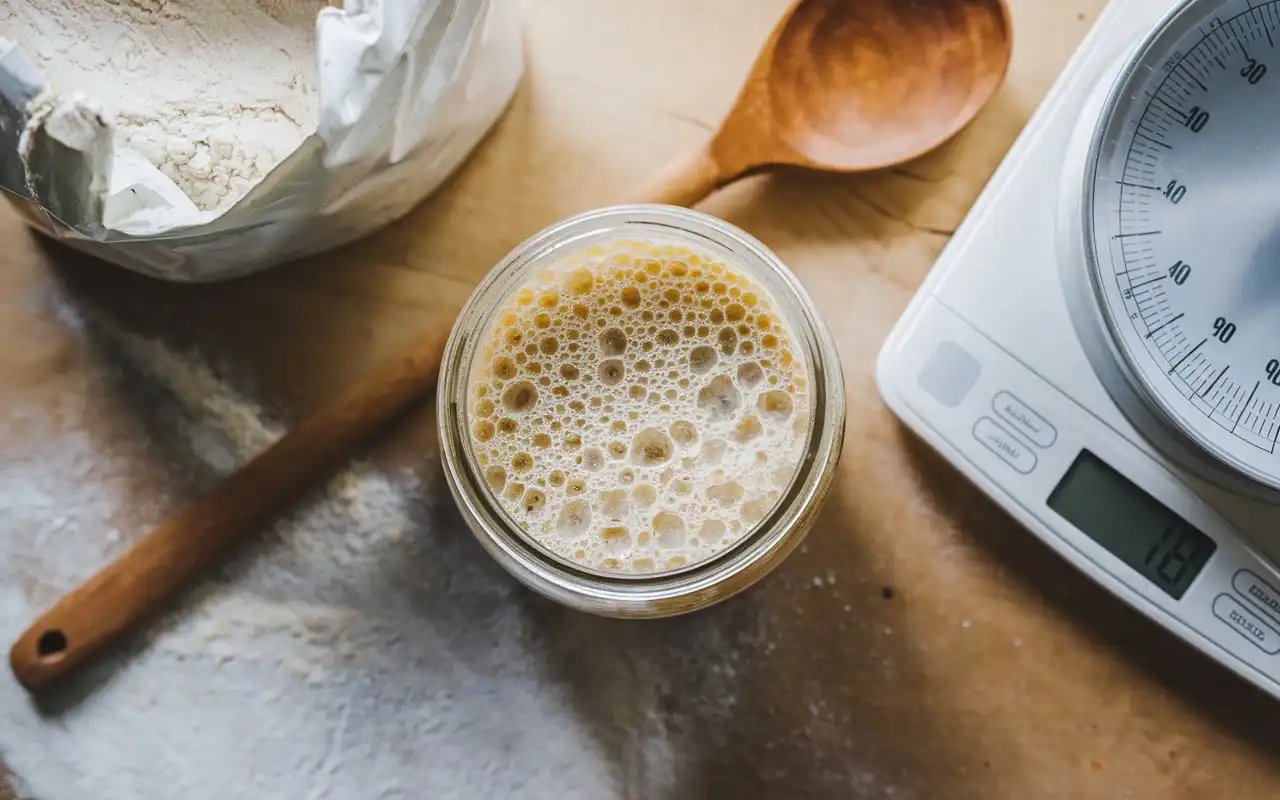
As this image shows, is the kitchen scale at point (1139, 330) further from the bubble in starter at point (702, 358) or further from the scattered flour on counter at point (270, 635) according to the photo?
the scattered flour on counter at point (270, 635)

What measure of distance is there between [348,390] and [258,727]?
0.19 meters

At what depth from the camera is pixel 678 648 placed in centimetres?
55

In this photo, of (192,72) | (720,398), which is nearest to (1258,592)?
(720,398)

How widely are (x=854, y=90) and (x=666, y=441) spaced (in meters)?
0.23

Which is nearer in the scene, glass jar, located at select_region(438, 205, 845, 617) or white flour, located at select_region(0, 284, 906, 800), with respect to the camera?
glass jar, located at select_region(438, 205, 845, 617)

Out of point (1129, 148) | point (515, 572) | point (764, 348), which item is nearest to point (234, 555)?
point (515, 572)

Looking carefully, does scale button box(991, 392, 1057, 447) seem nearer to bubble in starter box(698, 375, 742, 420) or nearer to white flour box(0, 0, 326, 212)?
bubble in starter box(698, 375, 742, 420)

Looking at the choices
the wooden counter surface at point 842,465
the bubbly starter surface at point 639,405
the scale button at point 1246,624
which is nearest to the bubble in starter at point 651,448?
the bubbly starter surface at point 639,405

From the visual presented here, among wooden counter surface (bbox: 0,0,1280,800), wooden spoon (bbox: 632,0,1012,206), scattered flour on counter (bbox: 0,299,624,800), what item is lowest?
scattered flour on counter (bbox: 0,299,624,800)

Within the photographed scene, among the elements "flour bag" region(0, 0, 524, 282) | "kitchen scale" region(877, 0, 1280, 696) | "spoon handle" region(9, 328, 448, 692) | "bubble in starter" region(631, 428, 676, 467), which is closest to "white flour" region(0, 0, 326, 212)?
"flour bag" region(0, 0, 524, 282)

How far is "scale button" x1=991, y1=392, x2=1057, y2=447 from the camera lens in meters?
0.50

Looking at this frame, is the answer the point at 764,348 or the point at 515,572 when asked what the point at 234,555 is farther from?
the point at 764,348

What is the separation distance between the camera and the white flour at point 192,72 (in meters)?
0.49

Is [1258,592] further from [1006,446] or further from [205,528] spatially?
[205,528]
